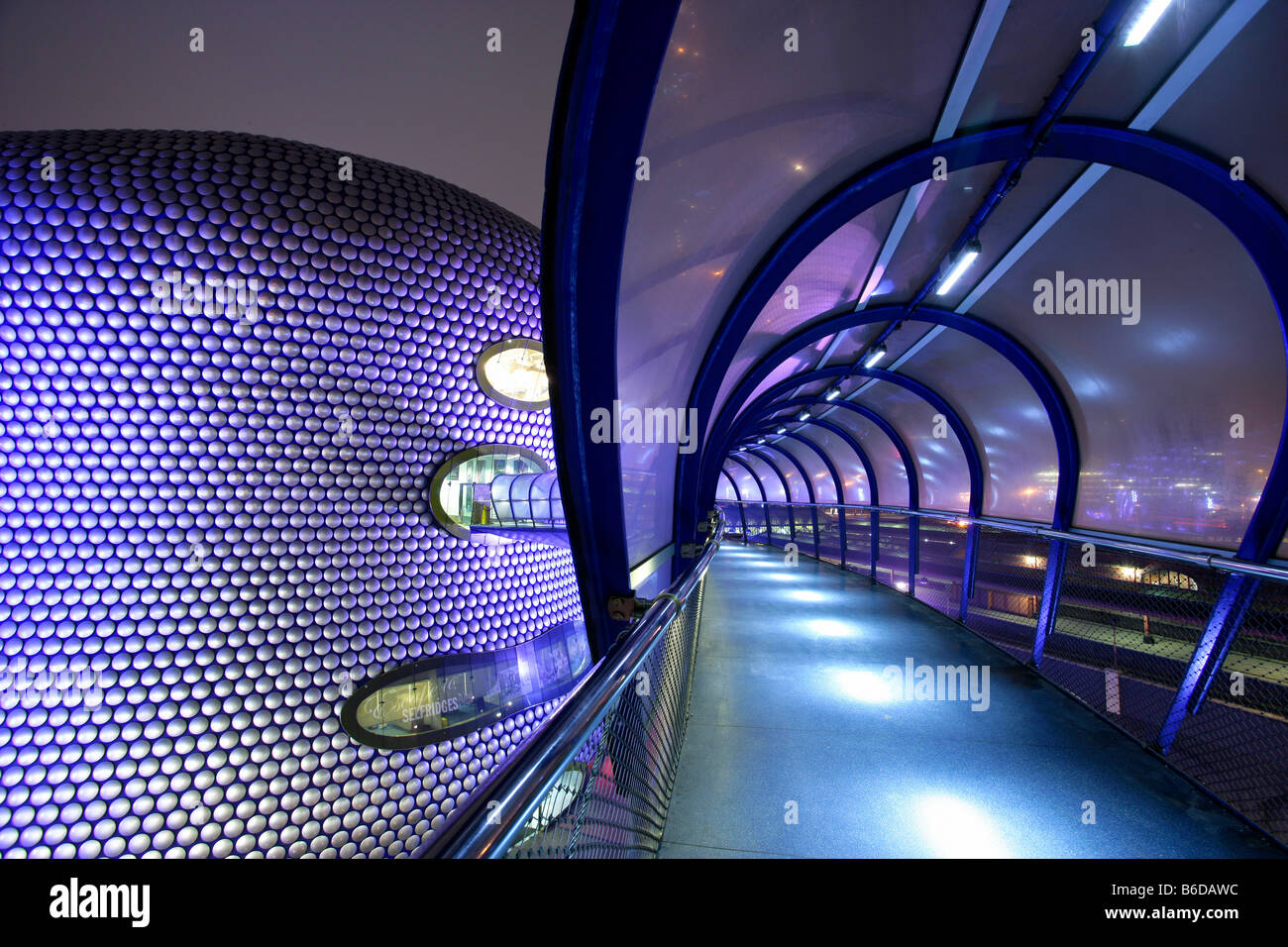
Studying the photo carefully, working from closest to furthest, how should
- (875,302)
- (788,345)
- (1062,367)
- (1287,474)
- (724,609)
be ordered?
(1287,474) → (1062,367) → (875,302) → (788,345) → (724,609)

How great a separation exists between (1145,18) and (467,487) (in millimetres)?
6074

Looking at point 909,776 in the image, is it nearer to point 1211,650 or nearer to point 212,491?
point 1211,650

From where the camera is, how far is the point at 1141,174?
3328 millimetres

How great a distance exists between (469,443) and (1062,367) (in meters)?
6.84

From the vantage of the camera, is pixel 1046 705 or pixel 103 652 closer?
Result: pixel 1046 705

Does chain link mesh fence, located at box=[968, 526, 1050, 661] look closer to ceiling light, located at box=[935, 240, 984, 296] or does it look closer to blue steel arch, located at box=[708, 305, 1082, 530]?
blue steel arch, located at box=[708, 305, 1082, 530]

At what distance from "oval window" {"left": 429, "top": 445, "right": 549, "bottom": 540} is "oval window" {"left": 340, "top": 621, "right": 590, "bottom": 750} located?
1.55 m

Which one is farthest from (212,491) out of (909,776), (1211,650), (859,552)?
(859,552)

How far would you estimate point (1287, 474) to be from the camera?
332 cm

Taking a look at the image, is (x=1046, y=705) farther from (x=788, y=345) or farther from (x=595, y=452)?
(x=788, y=345)

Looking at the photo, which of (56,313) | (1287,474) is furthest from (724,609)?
(56,313)

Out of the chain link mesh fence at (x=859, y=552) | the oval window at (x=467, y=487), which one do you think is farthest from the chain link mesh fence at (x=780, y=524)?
the oval window at (x=467, y=487)

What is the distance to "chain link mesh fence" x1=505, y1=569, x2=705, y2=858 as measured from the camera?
3.97 feet
